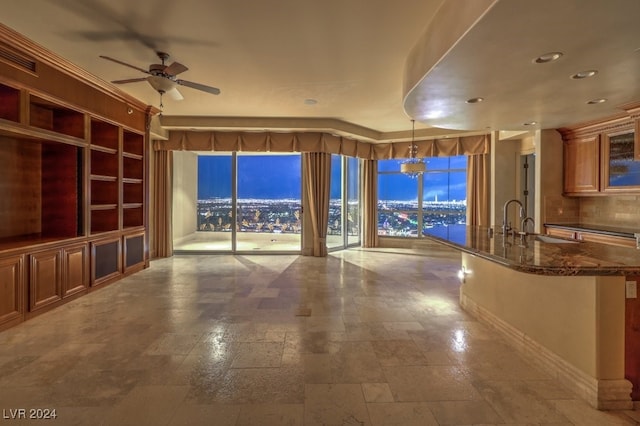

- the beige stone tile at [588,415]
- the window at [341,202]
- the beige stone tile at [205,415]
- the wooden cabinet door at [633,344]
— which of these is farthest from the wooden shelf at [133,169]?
the wooden cabinet door at [633,344]

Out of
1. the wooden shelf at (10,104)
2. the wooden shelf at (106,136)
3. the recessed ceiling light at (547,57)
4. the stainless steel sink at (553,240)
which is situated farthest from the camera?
the wooden shelf at (106,136)

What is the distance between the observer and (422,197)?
26.5 ft

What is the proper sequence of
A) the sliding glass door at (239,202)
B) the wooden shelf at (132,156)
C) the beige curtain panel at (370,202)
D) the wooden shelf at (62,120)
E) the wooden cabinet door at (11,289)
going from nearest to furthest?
1. the wooden cabinet door at (11,289)
2. the wooden shelf at (62,120)
3. the wooden shelf at (132,156)
4. the sliding glass door at (239,202)
5. the beige curtain panel at (370,202)

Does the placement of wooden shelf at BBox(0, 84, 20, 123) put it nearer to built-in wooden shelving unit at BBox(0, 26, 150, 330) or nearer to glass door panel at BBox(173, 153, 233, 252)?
built-in wooden shelving unit at BBox(0, 26, 150, 330)

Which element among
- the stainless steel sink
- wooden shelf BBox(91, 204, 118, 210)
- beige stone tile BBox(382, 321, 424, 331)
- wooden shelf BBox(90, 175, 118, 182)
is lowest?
beige stone tile BBox(382, 321, 424, 331)

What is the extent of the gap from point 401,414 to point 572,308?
1304mm

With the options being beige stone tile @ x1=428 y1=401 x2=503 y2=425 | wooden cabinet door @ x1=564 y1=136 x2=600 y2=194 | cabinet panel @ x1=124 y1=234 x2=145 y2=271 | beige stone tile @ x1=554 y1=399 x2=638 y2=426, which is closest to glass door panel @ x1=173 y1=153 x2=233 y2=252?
cabinet panel @ x1=124 y1=234 x2=145 y2=271

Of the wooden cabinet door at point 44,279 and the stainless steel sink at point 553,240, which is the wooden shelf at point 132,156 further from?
the stainless steel sink at point 553,240

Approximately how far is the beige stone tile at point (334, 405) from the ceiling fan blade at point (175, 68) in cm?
288

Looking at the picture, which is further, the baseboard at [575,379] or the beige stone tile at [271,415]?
the baseboard at [575,379]

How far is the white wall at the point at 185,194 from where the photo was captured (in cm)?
743

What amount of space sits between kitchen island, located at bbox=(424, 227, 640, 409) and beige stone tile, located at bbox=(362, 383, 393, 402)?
106 cm

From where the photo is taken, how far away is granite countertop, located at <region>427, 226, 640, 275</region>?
6.07 ft

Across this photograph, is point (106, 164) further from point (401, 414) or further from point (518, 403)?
point (518, 403)
